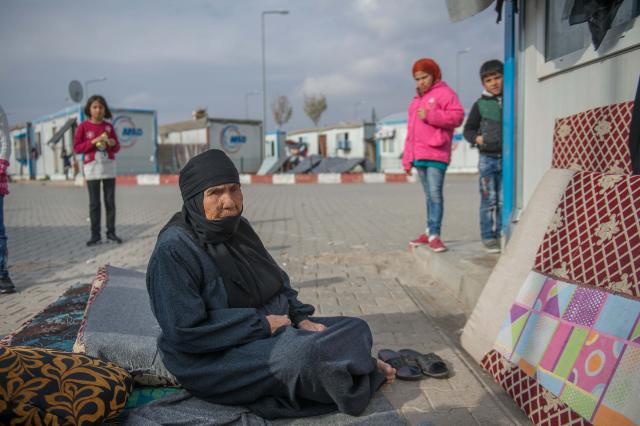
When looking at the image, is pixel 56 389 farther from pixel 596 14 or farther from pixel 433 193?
pixel 433 193

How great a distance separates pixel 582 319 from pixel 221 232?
1.75 metres

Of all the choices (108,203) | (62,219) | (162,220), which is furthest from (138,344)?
(62,219)

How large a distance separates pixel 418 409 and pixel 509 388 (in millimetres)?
525

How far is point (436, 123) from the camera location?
551 centimetres

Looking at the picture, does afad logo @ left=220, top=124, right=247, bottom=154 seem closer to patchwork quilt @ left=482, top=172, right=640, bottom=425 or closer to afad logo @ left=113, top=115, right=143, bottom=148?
afad logo @ left=113, top=115, right=143, bottom=148

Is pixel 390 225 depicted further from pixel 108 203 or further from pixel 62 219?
pixel 62 219

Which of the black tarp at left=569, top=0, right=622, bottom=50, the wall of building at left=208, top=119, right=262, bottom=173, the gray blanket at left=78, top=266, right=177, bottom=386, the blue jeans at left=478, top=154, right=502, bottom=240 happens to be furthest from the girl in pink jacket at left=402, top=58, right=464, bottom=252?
the wall of building at left=208, top=119, right=262, bottom=173

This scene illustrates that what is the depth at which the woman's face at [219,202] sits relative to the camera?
2.52 m

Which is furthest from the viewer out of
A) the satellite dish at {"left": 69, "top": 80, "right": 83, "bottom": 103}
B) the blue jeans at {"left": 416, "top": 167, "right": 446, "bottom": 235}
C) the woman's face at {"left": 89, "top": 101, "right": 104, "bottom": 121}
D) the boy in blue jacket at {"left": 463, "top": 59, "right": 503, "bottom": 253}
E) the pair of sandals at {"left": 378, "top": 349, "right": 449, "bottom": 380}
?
the satellite dish at {"left": 69, "top": 80, "right": 83, "bottom": 103}

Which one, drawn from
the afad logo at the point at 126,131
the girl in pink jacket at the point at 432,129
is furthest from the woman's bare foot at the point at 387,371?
the afad logo at the point at 126,131

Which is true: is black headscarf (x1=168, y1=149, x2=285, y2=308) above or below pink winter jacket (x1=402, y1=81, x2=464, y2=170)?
below

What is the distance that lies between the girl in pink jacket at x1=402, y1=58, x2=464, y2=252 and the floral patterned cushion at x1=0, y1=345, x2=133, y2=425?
3.95 meters

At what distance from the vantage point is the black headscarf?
2.50m

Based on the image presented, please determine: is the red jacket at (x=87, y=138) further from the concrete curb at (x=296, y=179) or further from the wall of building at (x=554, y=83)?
the concrete curb at (x=296, y=179)
